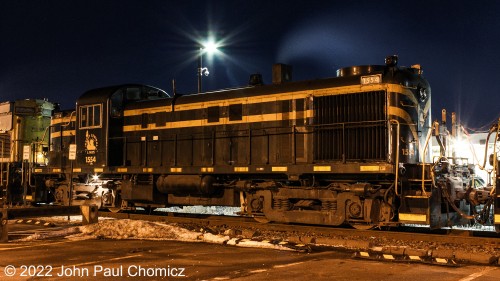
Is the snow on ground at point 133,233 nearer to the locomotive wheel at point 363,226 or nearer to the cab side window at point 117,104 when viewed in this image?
the locomotive wheel at point 363,226

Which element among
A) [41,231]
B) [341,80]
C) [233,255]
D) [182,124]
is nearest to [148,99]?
[182,124]

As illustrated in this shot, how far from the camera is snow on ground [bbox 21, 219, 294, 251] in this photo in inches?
423

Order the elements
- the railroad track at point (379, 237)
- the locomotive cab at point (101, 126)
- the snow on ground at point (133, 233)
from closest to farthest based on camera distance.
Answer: the railroad track at point (379, 237) < the snow on ground at point (133, 233) < the locomotive cab at point (101, 126)

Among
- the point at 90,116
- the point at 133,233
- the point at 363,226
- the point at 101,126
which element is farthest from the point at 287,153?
the point at 90,116

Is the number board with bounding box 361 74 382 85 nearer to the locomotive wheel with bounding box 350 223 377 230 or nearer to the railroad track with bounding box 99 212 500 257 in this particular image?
the locomotive wheel with bounding box 350 223 377 230

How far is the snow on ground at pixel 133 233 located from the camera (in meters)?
10.7

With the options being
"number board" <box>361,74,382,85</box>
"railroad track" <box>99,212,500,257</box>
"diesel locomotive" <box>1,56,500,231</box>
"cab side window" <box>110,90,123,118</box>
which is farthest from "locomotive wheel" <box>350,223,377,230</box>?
"cab side window" <box>110,90,123,118</box>

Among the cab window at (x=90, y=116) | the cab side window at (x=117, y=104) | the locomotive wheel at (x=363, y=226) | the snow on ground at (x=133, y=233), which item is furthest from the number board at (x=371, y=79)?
the cab window at (x=90, y=116)

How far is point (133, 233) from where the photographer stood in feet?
37.4

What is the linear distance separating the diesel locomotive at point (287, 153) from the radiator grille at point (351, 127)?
0.02 meters

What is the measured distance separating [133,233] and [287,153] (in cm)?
404

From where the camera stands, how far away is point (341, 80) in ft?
39.3

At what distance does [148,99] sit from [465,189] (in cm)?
992

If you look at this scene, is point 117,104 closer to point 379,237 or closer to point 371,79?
point 371,79
